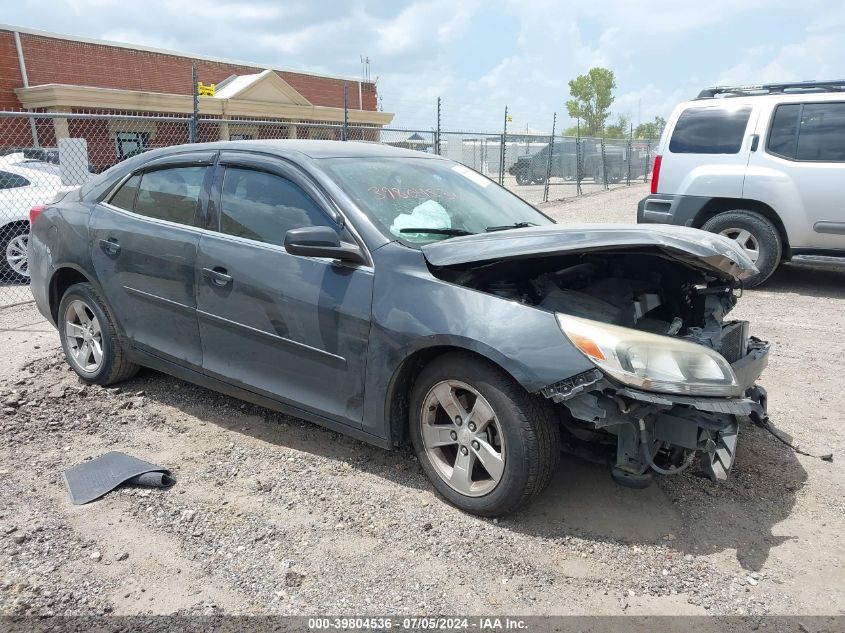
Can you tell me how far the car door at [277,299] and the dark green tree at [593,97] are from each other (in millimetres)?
72517

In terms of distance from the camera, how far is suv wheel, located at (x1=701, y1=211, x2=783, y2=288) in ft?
24.2

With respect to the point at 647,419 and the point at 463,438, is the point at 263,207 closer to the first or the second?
the point at 463,438

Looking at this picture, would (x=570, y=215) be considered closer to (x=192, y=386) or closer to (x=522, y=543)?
(x=192, y=386)

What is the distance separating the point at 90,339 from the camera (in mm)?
4539

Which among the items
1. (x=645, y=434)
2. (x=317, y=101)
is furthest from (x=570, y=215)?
(x=317, y=101)

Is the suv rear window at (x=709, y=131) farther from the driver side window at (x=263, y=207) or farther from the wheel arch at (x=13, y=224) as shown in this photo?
the wheel arch at (x=13, y=224)

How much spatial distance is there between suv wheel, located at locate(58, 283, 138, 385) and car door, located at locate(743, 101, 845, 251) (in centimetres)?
661

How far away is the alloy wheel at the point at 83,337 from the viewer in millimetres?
4488

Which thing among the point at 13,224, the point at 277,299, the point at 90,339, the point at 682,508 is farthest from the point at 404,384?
the point at 13,224

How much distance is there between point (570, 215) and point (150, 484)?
13171 mm

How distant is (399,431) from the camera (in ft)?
10.5

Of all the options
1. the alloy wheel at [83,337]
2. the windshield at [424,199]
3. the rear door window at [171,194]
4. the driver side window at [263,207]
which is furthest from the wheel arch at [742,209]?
the alloy wheel at [83,337]

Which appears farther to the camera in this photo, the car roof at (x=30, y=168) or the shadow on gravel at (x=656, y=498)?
the car roof at (x=30, y=168)

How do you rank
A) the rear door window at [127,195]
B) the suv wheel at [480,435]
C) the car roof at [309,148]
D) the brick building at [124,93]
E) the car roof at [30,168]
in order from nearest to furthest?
the suv wheel at [480,435], the car roof at [309,148], the rear door window at [127,195], the car roof at [30,168], the brick building at [124,93]
